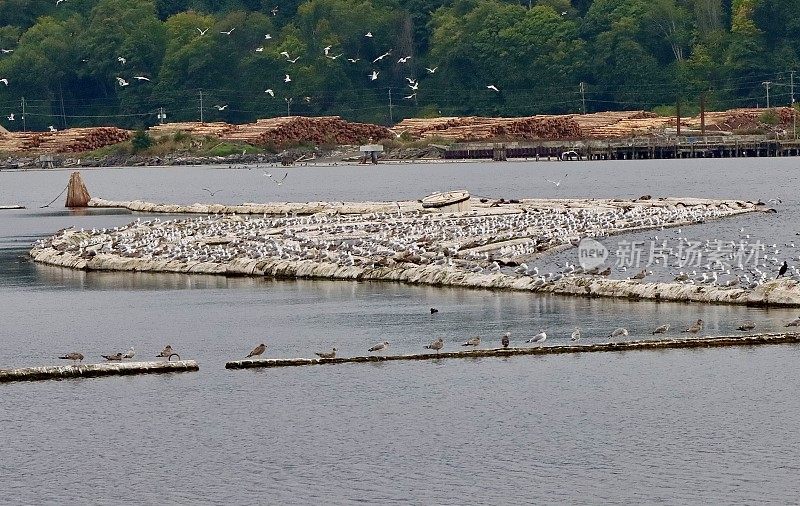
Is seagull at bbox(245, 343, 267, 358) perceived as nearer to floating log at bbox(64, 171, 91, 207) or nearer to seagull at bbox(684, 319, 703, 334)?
seagull at bbox(684, 319, 703, 334)

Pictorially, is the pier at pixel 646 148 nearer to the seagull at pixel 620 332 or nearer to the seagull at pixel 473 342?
→ the seagull at pixel 620 332

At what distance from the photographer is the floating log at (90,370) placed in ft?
93.0

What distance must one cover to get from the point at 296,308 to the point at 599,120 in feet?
387

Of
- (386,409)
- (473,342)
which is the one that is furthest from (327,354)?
(386,409)

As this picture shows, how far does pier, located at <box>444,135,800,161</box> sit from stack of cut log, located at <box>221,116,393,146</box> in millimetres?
10352

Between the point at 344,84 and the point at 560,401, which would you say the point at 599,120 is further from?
the point at 560,401

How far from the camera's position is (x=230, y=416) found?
25.4 metres

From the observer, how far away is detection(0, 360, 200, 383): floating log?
28.3 m

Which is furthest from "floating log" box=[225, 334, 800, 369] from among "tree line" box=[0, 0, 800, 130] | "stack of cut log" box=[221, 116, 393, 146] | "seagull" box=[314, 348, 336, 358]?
"stack of cut log" box=[221, 116, 393, 146]

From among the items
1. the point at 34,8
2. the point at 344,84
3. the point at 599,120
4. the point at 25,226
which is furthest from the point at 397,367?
the point at 34,8

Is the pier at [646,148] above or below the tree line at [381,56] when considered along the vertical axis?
below

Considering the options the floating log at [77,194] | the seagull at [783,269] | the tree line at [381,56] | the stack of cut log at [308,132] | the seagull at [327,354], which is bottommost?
the seagull at [327,354]

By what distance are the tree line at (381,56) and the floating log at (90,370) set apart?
4736 inches

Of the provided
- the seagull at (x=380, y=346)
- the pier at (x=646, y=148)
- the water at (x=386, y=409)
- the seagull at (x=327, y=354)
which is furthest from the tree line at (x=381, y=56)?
the seagull at (x=327, y=354)
